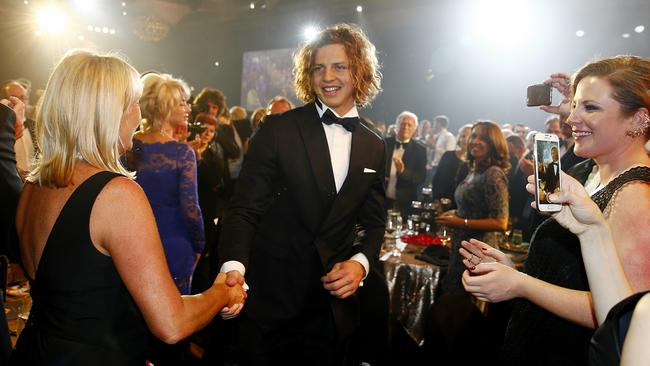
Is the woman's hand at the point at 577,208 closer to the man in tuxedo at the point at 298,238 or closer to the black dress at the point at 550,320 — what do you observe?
the black dress at the point at 550,320

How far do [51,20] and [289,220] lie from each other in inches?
538

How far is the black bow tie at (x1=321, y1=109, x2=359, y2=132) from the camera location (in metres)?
2.08

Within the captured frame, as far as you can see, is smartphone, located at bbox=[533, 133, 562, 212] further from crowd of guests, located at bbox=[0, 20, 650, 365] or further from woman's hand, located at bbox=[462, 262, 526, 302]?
woman's hand, located at bbox=[462, 262, 526, 302]

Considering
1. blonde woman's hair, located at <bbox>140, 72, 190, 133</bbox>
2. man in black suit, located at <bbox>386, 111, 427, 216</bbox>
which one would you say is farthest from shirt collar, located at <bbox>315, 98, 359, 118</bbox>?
man in black suit, located at <bbox>386, 111, 427, 216</bbox>

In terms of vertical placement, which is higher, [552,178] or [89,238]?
[552,178]

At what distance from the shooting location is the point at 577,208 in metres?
1.29

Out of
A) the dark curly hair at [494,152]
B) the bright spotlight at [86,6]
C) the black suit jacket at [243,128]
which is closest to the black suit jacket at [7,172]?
the dark curly hair at [494,152]

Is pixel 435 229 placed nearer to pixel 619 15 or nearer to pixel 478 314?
pixel 478 314

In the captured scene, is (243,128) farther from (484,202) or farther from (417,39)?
(417,39)

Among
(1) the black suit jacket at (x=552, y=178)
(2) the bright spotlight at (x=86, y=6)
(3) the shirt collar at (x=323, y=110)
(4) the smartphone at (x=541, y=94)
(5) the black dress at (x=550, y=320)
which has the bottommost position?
(5) the black dress at (x=550, y=320)

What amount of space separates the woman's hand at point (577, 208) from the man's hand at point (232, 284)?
1047 millimetres

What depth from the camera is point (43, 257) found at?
1292 mm

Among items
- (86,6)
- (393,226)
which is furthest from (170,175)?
(86,6)

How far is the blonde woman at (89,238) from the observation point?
49.6 inches
